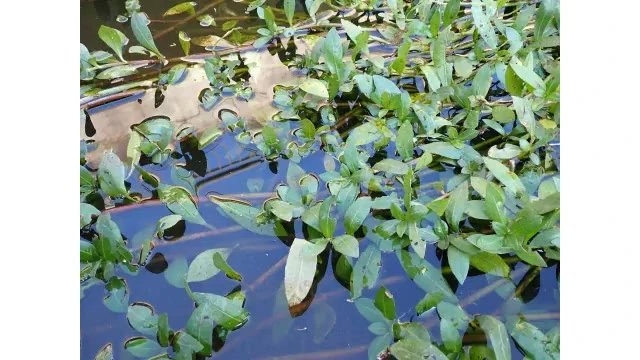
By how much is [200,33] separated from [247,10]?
3.7 inches

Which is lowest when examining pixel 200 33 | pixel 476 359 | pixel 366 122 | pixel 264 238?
pixel 476 359

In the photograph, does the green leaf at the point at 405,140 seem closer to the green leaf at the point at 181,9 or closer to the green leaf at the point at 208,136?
the green leaf at the point at 208,136

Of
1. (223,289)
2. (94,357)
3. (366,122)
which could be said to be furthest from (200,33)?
(94,357)

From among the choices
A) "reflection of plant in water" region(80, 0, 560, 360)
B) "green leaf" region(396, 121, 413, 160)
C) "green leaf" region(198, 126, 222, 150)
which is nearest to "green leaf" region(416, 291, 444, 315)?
"reflection of plant in water" region(80, 0, 560, 360)

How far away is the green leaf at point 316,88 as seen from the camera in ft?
3.11

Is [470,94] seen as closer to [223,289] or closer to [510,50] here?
[510,50]

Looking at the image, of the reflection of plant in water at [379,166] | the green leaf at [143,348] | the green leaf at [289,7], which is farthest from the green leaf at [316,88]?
the green leaf at [143,348]

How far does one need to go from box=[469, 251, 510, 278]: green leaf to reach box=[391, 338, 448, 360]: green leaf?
139mm

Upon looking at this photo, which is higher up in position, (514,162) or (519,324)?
(514,162)

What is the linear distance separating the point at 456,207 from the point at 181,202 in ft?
1.43

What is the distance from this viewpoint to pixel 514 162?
2.99ft

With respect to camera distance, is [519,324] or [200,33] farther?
[200,33]

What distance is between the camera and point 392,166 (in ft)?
2.98

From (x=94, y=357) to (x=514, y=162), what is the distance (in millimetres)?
730
